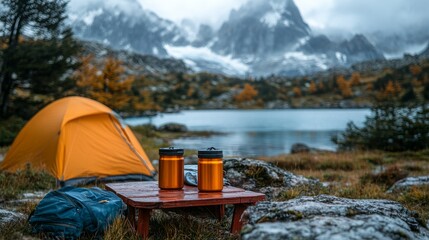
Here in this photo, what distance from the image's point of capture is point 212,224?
20.2 feet

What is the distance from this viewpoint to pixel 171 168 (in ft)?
18.2

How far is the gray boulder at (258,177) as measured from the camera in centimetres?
807

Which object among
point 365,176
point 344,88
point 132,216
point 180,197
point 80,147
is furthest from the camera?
point 344,88

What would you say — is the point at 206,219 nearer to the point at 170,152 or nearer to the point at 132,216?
the point at 132,216

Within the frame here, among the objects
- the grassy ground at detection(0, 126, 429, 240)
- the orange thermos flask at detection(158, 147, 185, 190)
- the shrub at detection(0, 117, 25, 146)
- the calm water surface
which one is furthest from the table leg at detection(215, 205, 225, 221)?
the shrub at detection(0, 117, 25, 146)

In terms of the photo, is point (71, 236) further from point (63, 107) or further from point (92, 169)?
point (63, 107)

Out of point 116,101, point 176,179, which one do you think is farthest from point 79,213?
point 116,101

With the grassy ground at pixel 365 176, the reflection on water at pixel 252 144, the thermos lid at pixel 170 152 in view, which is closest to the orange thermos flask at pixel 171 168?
the thermos lid at pixel 170 152

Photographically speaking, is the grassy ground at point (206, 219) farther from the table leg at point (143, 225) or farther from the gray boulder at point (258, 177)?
the gray boulder at point (258, 177)

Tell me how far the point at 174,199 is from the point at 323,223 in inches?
71.3

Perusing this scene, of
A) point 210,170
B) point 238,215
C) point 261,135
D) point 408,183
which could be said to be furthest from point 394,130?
point 261,135

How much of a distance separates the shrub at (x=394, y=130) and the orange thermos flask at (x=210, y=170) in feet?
61.4

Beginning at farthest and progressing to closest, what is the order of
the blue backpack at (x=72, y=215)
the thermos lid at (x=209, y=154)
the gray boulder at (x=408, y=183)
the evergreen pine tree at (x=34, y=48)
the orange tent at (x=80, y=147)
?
1. the evergreen pine tree at (x=34, y=48)
2. the orange tent at (x=80, y=147)
3. the gray boulder at (x=408, y=183)
4. the thermos lid at (x=209, y=154)
5. the blue backpack at (x=72, y=215)

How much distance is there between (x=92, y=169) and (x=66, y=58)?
15538mm
